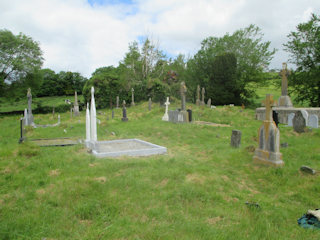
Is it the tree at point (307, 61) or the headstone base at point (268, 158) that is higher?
the tree at point (307, 61)

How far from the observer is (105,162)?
6238mm

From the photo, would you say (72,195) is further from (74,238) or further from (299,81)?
(299,81)

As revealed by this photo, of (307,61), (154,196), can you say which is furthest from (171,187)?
(307,61)

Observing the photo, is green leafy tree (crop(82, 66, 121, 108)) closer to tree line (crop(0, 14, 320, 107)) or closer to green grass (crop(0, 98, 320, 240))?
tree line (crop(0, 14, 320, 107))

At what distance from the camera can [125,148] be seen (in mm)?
8594

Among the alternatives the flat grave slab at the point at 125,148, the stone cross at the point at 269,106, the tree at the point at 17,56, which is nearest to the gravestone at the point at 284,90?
the stone cross at the point at 269,106

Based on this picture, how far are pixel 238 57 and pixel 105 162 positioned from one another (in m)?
31.6

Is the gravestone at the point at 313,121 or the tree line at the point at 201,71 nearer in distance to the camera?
the gravestone at the point at 313,121

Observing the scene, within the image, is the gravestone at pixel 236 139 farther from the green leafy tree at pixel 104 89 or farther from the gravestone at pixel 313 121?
the green leafy tree at pixel 104 89

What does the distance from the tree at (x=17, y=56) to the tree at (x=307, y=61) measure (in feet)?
96.0

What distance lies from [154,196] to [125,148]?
463 cm

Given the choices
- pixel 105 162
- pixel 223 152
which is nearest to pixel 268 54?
pixel 223 152

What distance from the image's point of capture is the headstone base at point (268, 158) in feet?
19.7

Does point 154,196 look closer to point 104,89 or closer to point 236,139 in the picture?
point 236,139
